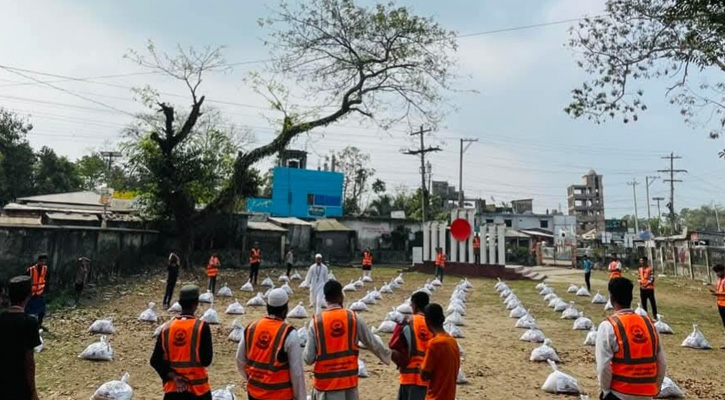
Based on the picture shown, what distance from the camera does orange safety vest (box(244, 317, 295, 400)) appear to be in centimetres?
355

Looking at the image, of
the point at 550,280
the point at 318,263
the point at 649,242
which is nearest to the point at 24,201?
the point at 318,263

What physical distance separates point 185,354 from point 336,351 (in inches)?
47.6

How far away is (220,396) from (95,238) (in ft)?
46.7

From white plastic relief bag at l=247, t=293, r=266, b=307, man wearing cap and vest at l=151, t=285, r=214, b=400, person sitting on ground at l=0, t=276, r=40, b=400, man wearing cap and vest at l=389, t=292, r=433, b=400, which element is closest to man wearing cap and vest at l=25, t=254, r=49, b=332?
white plastic relief bag at l=247, t=293, r=266, b=307

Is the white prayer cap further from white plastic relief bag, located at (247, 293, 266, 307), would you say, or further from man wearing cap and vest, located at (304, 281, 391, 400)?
white plastic relief bag, located at (247, 293, 266, 307)

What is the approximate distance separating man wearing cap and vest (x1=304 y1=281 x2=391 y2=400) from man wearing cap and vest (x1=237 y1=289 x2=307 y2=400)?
35cm

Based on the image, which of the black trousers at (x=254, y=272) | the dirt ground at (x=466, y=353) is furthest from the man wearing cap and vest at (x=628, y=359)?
the black trousers at (x=254, y=272)

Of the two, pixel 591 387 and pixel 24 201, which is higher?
pixel 24 201

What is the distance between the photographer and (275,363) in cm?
355

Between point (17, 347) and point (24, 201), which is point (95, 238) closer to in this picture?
point (24, 201)

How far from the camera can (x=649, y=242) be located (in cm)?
3431

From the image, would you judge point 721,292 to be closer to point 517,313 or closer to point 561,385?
point 517,313

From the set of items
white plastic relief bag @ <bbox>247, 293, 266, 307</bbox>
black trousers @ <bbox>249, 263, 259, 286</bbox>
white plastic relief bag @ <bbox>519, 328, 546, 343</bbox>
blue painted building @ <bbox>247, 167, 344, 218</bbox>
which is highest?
blue painted building @ <bbox>247, 167, 344, 218</bbox>

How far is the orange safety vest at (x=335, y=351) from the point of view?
3.89 m
